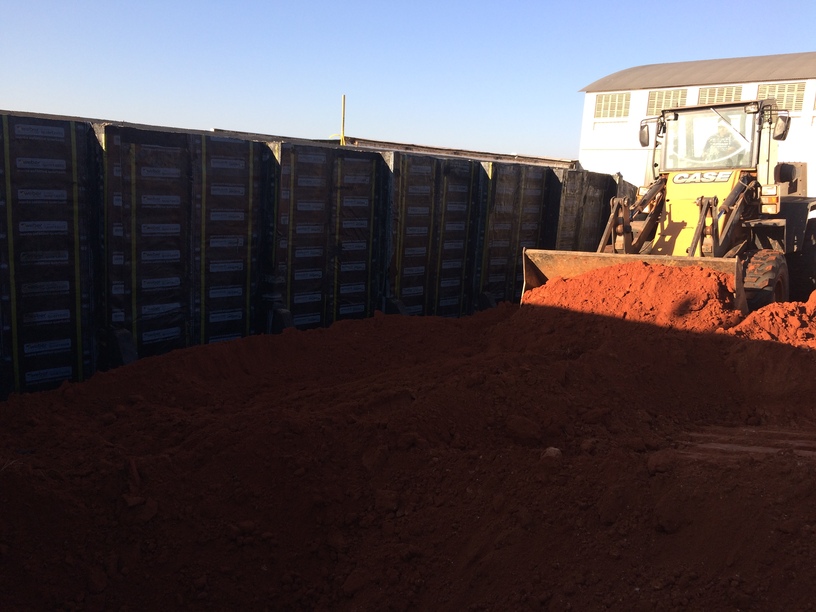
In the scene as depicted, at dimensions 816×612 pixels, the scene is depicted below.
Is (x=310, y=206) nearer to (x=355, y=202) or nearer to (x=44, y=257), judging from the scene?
(x=355, y=202)

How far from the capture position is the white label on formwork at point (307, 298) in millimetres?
8211

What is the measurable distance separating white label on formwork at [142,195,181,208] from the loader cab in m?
6.52

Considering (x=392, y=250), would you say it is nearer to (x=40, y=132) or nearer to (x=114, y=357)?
(x=114, y=357)

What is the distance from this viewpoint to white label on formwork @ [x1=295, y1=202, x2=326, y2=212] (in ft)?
26.4

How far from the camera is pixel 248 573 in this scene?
3631 millimetres

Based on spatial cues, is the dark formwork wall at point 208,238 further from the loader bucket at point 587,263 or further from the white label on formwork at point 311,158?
the loader bucket at point 587,263

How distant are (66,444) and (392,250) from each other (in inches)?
205

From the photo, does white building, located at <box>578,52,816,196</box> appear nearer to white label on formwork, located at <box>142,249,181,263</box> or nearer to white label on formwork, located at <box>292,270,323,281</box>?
white label on formwork, located at <box>292,270,323,281</box>

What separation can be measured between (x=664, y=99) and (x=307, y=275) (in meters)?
29.0

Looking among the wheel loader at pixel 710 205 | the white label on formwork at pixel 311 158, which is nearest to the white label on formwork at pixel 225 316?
the white label on formwork at pixel 311 158

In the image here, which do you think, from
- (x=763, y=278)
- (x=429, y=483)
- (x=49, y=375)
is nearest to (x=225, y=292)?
(x=49, y=375)

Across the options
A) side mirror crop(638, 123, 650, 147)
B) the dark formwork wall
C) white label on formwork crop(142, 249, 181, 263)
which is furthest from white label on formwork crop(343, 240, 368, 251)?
side mirror crop(638, 123, 650, 147)

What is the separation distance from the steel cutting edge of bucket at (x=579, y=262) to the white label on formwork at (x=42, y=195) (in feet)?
16.6

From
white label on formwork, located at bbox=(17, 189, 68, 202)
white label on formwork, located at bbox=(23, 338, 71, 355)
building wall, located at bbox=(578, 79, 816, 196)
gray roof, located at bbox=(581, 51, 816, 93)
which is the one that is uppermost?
gray roof, located at bbox=(581, 51, 816, 93)
